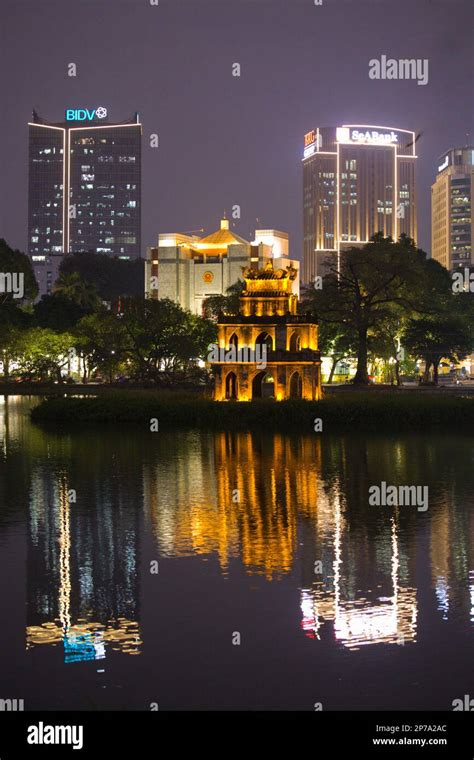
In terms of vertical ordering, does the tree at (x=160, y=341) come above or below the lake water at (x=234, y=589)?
above

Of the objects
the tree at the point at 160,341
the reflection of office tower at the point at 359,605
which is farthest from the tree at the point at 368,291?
the reflection of office tower at the point at 359,605

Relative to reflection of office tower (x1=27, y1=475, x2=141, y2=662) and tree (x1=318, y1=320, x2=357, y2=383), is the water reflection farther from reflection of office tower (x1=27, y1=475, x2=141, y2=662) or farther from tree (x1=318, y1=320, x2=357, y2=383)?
tree (x1=318, y1=320, x2=357, y2=383)

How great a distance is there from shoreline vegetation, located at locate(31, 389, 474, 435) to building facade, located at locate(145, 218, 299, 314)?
92879 millimetres

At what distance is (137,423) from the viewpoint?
57.1 metres

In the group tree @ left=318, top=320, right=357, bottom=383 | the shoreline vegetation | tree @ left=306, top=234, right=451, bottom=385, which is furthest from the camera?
tree @ left=318, top=320, right=357, bottom=383

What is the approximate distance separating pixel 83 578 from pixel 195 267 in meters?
138

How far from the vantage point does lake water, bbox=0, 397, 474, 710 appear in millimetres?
14609

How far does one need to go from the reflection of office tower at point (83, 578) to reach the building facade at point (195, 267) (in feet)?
412

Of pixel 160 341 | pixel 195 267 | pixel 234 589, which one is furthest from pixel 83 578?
pixel 195 267

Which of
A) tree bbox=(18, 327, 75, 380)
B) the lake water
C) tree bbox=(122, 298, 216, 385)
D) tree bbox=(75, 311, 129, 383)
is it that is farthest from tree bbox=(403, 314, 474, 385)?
the lake water

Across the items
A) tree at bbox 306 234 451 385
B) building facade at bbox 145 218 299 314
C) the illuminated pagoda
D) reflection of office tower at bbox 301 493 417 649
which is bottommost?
reflection of office tower at bbox 301 493 417 649

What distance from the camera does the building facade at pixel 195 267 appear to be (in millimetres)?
154125

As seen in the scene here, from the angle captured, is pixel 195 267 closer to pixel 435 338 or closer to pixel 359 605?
pixel 435 338

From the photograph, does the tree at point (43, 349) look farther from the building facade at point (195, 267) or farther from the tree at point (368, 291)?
the building facade at point (195, 267)
